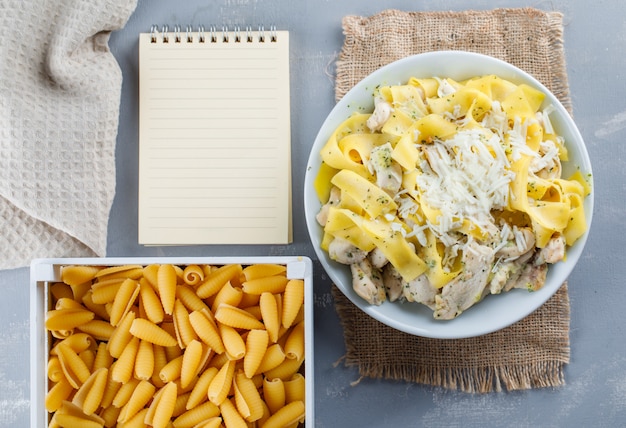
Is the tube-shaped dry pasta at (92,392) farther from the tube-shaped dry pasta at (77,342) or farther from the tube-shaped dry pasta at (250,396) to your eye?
the tube-shaped dry pasta at (250,396)

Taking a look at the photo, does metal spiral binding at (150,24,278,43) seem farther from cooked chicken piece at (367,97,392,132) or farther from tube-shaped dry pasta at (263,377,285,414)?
tube-shaped dry pasta at (263,377,285,414)

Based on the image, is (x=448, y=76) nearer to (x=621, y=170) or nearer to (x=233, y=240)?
(x=621, y=170)

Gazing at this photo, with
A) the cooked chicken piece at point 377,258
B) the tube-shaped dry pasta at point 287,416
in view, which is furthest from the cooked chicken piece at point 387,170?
the tube-shaped dry pasta at point 287,416

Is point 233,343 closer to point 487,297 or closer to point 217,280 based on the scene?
point 217,280

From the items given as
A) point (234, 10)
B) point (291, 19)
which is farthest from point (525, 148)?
point (234, 10)

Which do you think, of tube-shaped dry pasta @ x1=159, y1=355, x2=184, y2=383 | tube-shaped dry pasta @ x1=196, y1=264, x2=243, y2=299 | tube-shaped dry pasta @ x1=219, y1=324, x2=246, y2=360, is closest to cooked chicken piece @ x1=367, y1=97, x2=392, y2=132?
tube-shaped dry pasta @ x1=196, y1=264, x2=243, y2=299

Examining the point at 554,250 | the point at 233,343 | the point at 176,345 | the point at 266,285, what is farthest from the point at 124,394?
the point at 554,250
